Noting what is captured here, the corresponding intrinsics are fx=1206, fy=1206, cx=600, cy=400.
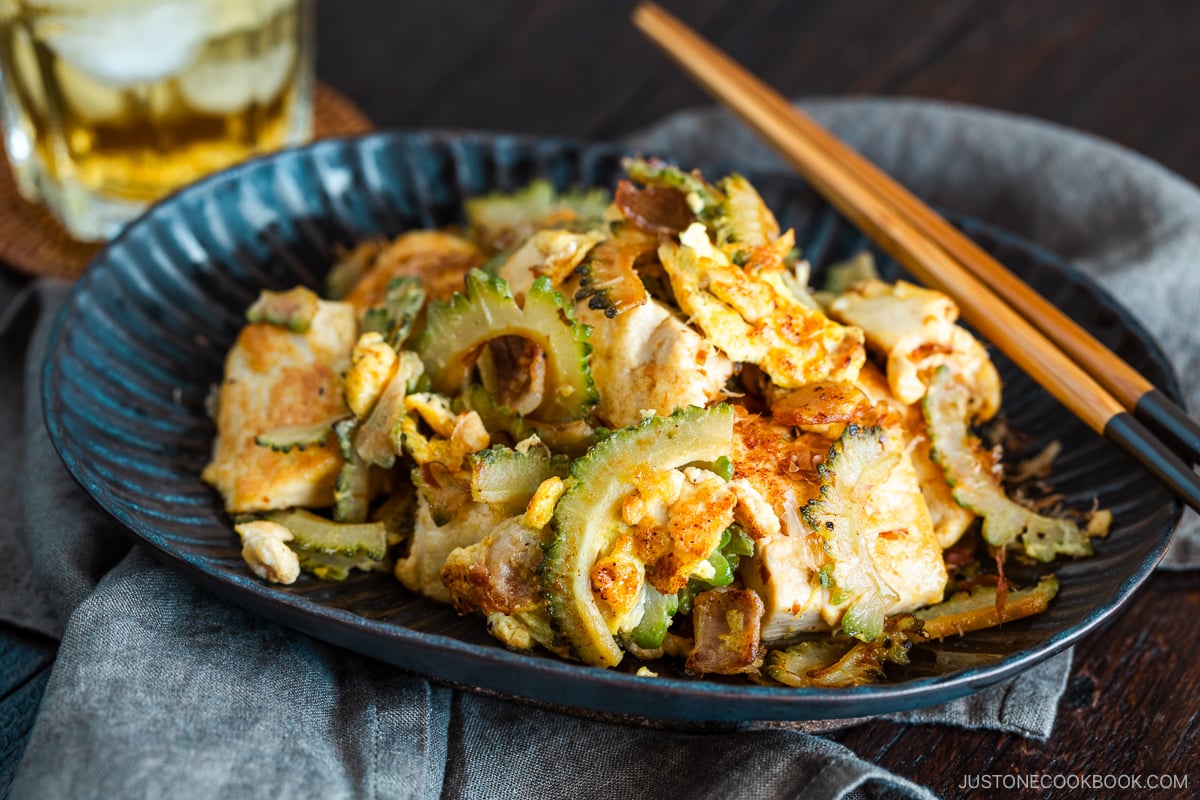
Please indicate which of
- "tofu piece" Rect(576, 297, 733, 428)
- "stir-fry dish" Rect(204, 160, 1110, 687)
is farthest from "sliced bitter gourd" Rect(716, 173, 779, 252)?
"tofu piece" Rect(576, 297, 733, 428)

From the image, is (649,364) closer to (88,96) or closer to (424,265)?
(424,265)

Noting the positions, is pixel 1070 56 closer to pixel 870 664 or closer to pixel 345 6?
pixel 345 6

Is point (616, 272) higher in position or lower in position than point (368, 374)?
higher

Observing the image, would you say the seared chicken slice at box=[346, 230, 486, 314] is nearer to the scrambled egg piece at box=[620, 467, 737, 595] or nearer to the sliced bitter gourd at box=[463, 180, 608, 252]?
the sliced bitter gourd at box=[463, 180, 608, 252]

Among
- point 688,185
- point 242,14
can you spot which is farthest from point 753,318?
point 242,14

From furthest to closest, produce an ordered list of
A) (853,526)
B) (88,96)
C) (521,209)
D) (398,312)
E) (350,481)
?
(88,96) < (521,209) < (398,312) < (350,481) < (853,526)

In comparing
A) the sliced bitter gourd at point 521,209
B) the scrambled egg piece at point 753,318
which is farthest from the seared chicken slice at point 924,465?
the sliced bitter gourd at point 521,209

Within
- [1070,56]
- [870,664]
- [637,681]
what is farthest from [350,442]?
[1070,56]
